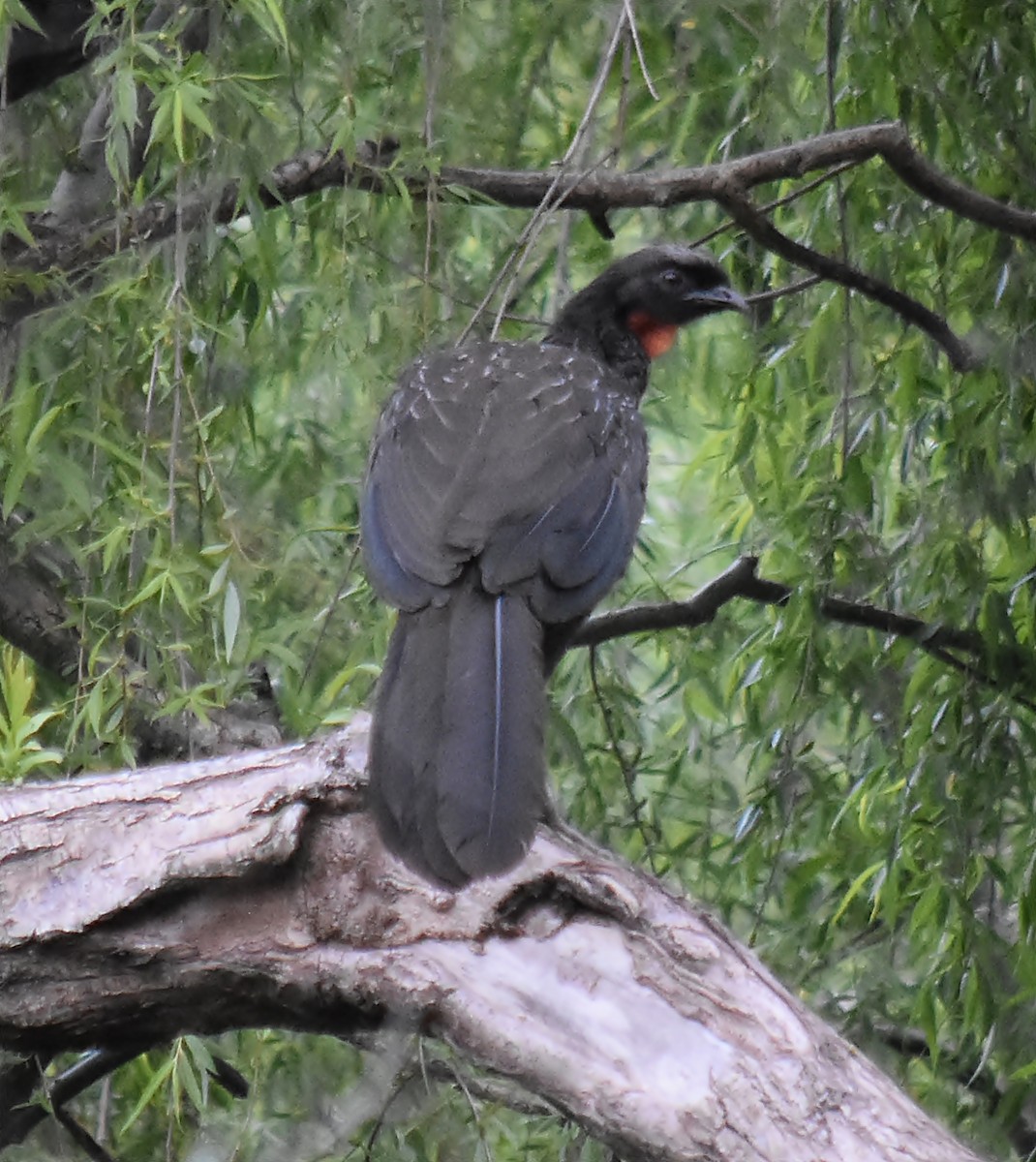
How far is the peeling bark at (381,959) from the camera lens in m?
1.90

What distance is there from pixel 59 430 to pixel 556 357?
3.34 ft

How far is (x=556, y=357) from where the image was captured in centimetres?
321

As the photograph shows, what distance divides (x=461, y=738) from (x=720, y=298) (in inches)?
57.9

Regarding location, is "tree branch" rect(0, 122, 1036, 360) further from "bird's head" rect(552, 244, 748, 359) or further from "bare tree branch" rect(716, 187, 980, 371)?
"bird's head" rect(552, 244, 748, 359)

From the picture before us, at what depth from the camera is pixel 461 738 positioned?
7.39 ft

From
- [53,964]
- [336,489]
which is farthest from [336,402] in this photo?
[53,964]

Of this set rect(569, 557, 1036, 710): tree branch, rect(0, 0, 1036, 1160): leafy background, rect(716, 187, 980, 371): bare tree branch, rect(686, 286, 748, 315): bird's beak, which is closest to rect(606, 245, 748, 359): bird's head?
rect(686, 286, 748, 315): bird's beak

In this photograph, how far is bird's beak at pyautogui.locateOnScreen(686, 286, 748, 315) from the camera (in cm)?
342

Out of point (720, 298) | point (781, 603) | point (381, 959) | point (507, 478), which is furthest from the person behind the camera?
point (720, 298)

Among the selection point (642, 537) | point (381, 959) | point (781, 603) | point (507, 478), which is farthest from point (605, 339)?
point (381, 959)

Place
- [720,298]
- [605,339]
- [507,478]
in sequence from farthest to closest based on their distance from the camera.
A: [605,339], [720,298], [507,478]

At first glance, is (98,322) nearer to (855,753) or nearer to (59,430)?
(59,430)

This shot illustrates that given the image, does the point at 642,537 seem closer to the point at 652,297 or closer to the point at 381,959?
the point at 652,297

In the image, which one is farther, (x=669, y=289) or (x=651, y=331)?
(x=651, y=331)
